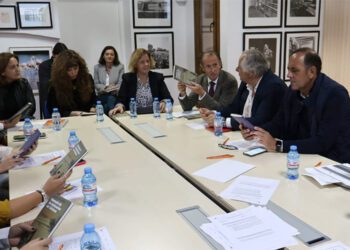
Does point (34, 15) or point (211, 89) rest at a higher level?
point (34, 15)

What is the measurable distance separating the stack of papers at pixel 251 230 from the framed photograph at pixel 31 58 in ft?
14.1

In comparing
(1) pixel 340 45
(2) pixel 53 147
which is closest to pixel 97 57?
A: (2) pixel 53 147

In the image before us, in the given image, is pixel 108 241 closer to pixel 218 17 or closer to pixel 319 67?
pixel 319 67

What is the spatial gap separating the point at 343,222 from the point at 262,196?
13.7 inches

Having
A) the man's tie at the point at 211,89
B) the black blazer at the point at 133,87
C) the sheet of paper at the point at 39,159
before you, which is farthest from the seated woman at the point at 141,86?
the sheet of paper at the point at 39,159

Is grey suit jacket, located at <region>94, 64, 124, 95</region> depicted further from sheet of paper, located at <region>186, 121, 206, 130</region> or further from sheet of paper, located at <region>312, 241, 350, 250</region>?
sheet of paper, located at <region>312, 241, 350, 250</region>

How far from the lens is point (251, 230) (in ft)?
4.34

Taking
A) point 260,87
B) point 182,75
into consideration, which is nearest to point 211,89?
point 182,75

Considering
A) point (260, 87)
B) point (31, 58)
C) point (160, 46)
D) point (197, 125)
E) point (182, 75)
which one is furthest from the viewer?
point (160, 46)

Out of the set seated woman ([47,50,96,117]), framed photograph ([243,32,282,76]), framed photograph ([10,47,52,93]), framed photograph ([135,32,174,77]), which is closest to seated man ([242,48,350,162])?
seated woman ([47,50,96,117])

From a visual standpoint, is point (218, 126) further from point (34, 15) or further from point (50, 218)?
point (34, 15)

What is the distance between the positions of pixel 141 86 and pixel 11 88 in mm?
1317

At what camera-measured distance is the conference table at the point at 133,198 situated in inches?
52.6

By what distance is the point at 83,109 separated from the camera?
155 inches
